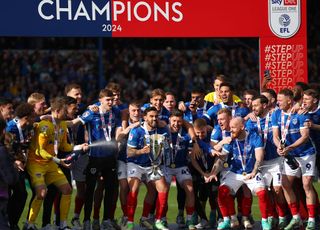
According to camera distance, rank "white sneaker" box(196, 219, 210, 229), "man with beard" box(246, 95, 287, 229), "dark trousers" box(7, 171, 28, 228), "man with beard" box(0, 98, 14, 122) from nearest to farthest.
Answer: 1. "dark trousers" box(7, 171, 28, 228)
2. "man with beard" box(0, 98, 14, 122)
3. "man with beard" box(246, 95, 287, 229)
4. "white sneaker" box(196, 219, 210, 229)

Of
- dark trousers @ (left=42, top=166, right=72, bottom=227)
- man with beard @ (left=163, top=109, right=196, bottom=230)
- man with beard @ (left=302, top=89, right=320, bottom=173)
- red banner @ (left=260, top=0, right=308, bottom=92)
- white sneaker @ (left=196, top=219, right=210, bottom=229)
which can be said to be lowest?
white sneaker @ (left=196, top=219, right=210, bottom=229)

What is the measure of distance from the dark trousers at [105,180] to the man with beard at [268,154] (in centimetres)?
199

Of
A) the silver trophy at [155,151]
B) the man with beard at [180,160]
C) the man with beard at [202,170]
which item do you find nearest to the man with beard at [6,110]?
the silver trophy at [155,151]

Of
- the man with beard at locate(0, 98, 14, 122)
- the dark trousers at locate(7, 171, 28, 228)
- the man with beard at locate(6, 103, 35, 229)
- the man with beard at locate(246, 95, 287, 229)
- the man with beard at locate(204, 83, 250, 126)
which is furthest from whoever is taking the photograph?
the man with beard at locate(204, 83, 250, 126)

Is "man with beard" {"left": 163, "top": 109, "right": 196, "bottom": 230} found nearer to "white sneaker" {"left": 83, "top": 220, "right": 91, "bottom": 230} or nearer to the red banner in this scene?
"white sneaker" {"left": 83, "top": 220, "right": 91, "bottom": 230}

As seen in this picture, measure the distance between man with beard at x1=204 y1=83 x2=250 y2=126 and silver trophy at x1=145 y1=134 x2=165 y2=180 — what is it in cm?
123

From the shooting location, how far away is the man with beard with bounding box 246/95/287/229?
13453mm

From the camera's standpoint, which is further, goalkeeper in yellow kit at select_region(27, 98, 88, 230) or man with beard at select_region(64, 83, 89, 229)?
man with beard at select_region(64, 83, 89, 229)

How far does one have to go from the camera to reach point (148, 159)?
1352 cm

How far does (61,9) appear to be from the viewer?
1459 cm

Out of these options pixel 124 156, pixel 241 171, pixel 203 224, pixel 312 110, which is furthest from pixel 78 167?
pixel 312 110

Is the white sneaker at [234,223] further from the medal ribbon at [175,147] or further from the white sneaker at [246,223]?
the medal ribbon at [175,147]

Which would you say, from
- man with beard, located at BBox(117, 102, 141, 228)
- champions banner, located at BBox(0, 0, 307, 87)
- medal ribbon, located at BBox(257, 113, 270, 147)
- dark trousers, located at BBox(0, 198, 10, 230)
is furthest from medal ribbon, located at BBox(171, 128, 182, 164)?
dark trousers, located at BBox(0, 198, 10, 230)

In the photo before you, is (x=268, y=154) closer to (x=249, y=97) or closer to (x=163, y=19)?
(x=249, y=97)
